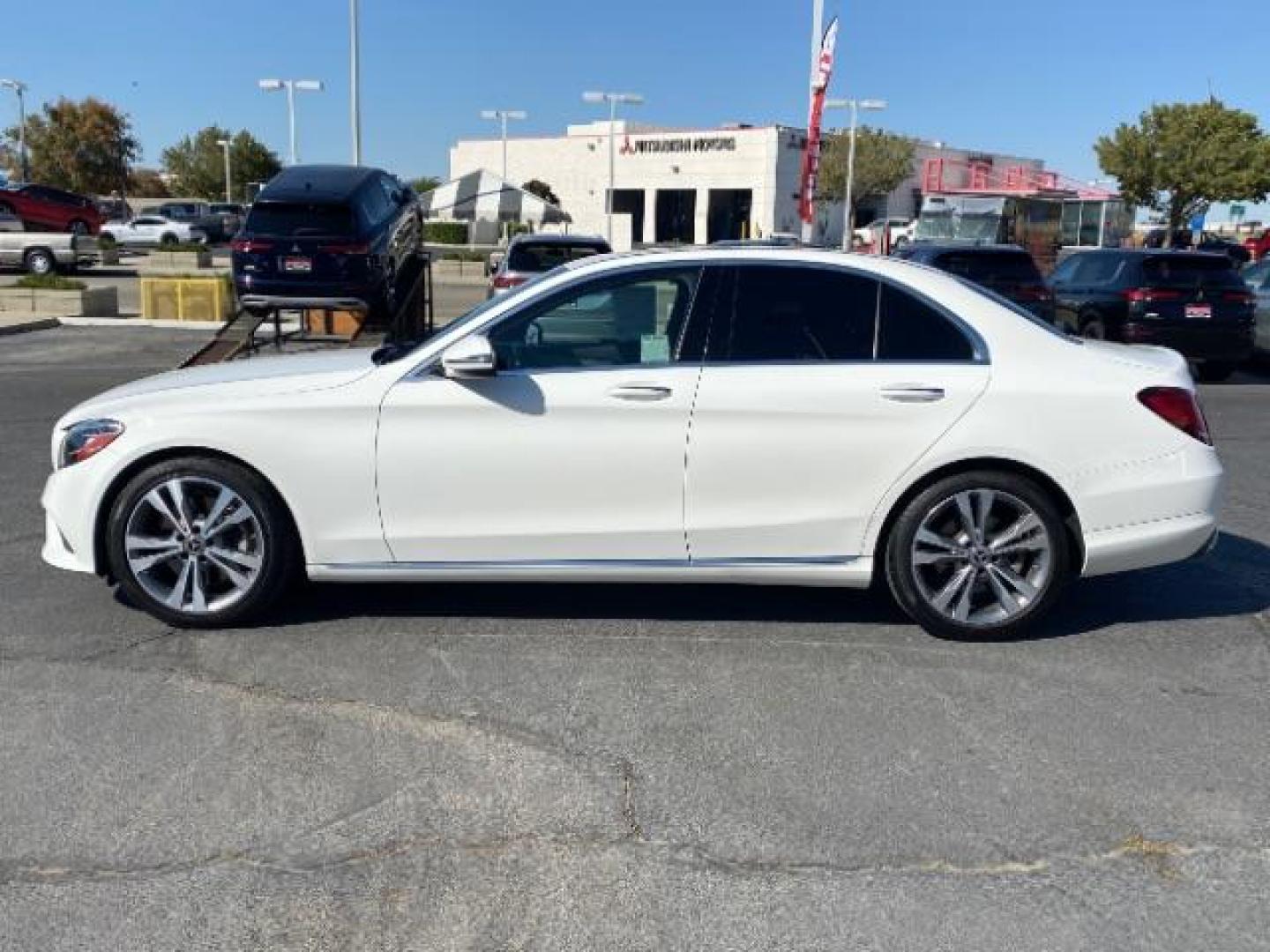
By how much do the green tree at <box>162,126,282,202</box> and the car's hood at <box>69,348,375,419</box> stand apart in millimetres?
71503

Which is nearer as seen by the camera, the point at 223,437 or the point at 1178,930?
the point at 1178,930

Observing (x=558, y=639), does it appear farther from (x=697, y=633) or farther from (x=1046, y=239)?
(x=1046, y=239)

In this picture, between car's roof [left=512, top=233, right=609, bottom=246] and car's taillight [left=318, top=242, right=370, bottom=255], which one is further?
car's roof [left=512, top=233, right=609, bottom=246]

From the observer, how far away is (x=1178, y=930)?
2834mm

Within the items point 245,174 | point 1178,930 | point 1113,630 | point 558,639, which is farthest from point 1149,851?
point 245,174

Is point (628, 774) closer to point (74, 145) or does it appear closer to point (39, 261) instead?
point (39, 261)

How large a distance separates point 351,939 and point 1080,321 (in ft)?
45.7

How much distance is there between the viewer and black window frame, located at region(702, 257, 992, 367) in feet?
15.2

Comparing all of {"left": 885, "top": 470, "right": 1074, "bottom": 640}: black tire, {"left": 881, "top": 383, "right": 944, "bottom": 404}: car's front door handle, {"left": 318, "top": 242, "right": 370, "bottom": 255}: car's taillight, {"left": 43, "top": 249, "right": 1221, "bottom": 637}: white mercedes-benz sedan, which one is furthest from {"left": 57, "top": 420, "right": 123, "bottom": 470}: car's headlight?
{"left": 318, "top": 242, "right": 370, "bottom": 255}: car's taillight

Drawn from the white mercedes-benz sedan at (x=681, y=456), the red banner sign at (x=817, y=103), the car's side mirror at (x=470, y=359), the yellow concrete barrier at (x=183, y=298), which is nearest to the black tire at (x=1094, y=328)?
the red banner sign at (x=817, y=103)

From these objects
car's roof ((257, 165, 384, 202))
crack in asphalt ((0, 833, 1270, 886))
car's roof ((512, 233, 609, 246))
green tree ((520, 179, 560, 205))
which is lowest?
crack in asphalt ((0, 833, 1270, 886))

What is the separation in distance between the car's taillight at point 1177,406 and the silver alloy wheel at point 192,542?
3.74m

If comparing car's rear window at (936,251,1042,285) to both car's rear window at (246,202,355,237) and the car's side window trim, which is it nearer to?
car's rear window at (246,202,355,237)

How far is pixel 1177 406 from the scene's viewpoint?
4715 millimetres
